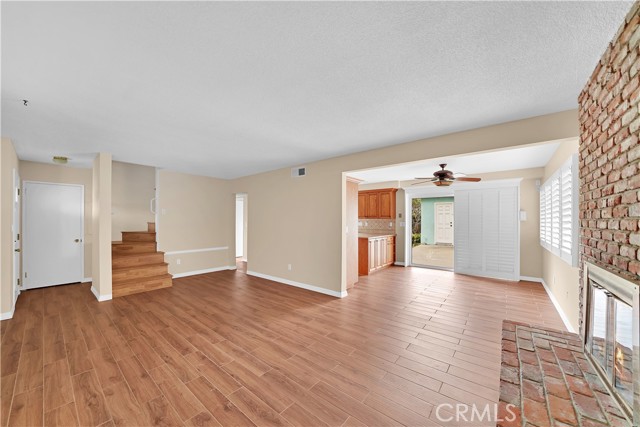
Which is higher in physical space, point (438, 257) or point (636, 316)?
point (636, 316)

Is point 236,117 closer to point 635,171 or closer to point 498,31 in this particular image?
point 498,31

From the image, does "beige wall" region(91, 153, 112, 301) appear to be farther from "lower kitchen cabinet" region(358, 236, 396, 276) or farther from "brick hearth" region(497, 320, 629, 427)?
"brick hearth" region(497, 320, 629, 427)

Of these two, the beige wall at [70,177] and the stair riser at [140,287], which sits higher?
the beige wall at [70,177]

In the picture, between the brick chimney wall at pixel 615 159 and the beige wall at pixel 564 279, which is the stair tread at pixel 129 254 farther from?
the beige wall at pixel 564 279

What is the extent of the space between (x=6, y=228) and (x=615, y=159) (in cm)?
625

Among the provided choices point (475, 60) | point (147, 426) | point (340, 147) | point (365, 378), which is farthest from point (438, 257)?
point (147, 426)

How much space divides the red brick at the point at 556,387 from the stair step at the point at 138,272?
5.74 meters

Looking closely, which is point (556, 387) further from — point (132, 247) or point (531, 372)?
point (132, 247)

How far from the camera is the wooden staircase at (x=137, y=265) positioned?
447 cm

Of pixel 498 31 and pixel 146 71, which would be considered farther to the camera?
pixel 146 71

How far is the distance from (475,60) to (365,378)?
2.60 metres

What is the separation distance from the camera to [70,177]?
16.6 ft

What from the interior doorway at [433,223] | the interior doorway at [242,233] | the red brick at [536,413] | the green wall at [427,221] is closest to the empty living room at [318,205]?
the red brick at [536,413]

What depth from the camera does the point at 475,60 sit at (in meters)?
1.66
